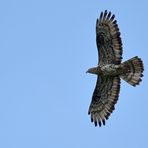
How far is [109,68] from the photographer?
720 inches

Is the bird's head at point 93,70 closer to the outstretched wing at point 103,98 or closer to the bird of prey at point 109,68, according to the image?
the bird of prey at point 109,68

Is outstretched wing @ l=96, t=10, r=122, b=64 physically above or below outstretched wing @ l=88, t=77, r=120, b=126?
above

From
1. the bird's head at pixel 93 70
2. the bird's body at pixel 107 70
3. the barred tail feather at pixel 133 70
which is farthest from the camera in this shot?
the bird's head at pixel 93 70

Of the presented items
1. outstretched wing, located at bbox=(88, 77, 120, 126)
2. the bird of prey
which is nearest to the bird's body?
the bird of prey

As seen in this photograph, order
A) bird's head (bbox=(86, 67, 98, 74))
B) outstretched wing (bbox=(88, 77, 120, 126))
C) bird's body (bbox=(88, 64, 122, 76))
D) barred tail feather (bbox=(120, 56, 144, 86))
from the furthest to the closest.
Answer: outstretched wing (bbox=(88, 77, 120, 126)), bird's head (bbox=(86, 67, 98, 74)), bird's body (bbox=(88, 64, 122, 76)), barred tail feather (bbox=(120, 56, 144, 86))

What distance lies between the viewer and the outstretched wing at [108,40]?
60.1 feet

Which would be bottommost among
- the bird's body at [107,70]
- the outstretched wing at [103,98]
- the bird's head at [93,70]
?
the outstretched wing at [103,98]

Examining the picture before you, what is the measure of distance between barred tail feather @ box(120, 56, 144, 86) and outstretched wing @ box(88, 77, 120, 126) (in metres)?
0.50

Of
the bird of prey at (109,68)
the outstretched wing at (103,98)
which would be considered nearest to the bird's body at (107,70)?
the bird of prey at (109,68)

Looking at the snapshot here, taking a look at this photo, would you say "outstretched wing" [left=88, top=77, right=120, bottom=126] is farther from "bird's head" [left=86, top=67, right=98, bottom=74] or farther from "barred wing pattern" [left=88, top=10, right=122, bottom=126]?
"bird's head" [left=86, top=67, right=98, bottom=74]

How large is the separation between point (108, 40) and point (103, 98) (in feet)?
6.44

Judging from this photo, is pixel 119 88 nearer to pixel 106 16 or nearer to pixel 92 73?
pixel 92 73

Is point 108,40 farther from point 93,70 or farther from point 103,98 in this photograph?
point 103,98

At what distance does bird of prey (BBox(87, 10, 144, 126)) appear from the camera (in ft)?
59.7
